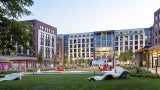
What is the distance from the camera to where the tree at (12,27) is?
60.8 ft

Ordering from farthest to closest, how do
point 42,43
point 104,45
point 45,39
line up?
point 104,45, point 45,39, point 42,43

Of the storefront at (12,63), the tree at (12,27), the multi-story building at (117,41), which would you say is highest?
the multi-story building at (117,41)

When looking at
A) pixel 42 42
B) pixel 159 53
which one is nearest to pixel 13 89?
pixel 159 53

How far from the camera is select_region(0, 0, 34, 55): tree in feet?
60.8

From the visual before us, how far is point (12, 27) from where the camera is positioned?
18.6 meters

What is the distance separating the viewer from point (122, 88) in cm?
1959

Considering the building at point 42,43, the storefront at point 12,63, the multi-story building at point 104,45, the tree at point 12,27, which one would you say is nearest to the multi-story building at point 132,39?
the multi-story building at point 104,45

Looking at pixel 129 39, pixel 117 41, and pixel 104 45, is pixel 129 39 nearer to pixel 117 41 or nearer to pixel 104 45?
pixel 117 41

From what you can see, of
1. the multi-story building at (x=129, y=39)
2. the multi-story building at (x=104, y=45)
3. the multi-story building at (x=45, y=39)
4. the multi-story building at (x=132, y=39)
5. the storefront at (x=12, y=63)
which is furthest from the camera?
the multi-story building at (x=104, y=45)

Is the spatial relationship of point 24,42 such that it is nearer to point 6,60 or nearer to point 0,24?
point 0,24

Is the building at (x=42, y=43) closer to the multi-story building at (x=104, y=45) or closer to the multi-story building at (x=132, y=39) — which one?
the multi-story building at (x=104, y=45)

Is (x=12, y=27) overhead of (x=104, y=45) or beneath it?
beneath

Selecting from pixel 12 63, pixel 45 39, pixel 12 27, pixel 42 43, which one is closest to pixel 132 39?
pixel 45 39

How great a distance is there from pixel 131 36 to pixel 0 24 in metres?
173
